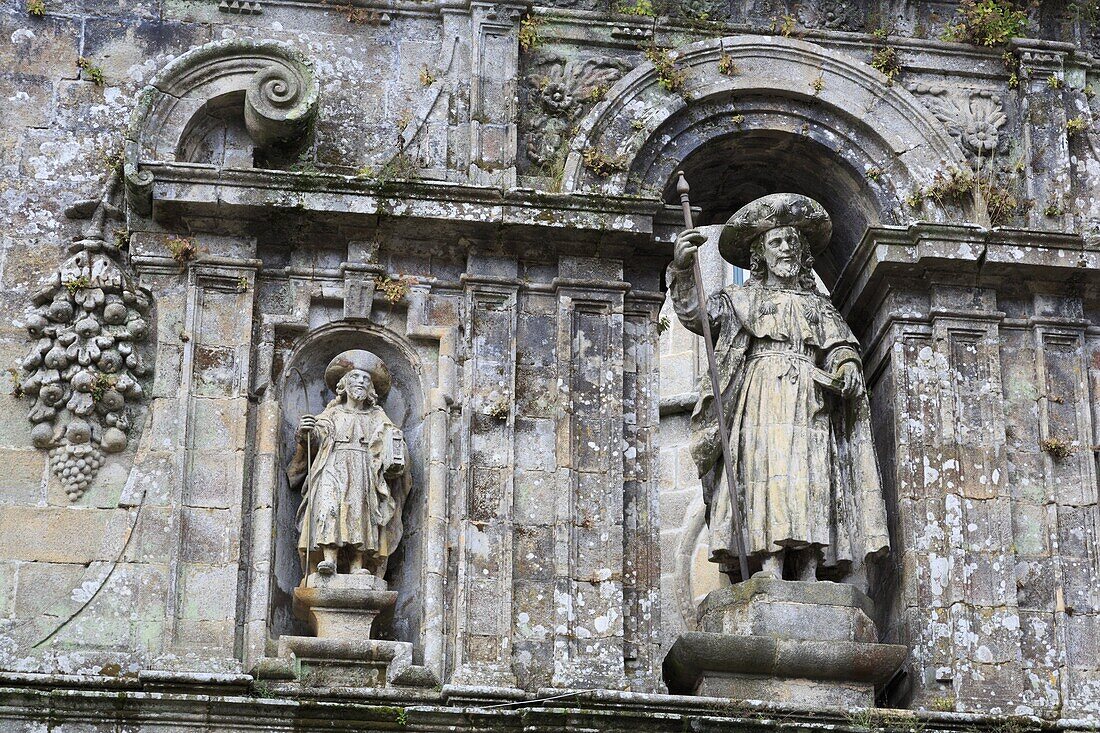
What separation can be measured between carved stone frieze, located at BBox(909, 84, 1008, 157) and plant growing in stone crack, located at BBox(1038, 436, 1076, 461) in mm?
1891

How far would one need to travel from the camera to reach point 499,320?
15.3 m

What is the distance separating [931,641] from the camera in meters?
14.8

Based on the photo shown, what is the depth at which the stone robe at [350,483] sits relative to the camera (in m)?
14.5

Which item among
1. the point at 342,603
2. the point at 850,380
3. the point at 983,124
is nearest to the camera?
the point at 342,603

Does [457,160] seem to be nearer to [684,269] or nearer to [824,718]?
[684,269]

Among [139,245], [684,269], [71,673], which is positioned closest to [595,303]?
[684,269]

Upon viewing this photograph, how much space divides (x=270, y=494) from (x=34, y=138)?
8.68ft

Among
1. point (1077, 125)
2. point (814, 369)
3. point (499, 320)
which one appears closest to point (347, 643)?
point (499, 320)

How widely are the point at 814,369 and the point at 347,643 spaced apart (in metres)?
3.17

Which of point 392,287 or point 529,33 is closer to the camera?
point 392,287

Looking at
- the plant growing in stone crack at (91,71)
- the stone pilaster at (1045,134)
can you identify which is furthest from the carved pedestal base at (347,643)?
the stone pilaster at (1045,134)

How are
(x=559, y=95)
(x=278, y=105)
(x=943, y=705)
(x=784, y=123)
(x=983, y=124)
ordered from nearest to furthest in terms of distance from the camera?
(x=943, y=705) < (x=278, y=105) < (x=559, y=95) < (x=784, y=123) < (x=983, y=124)

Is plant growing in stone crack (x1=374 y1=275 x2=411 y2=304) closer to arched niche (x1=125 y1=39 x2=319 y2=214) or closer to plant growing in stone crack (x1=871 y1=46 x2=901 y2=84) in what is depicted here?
arched niche (x1=125 y1=39 x2=319 y2=214)

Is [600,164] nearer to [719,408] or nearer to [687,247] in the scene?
[687,247]
